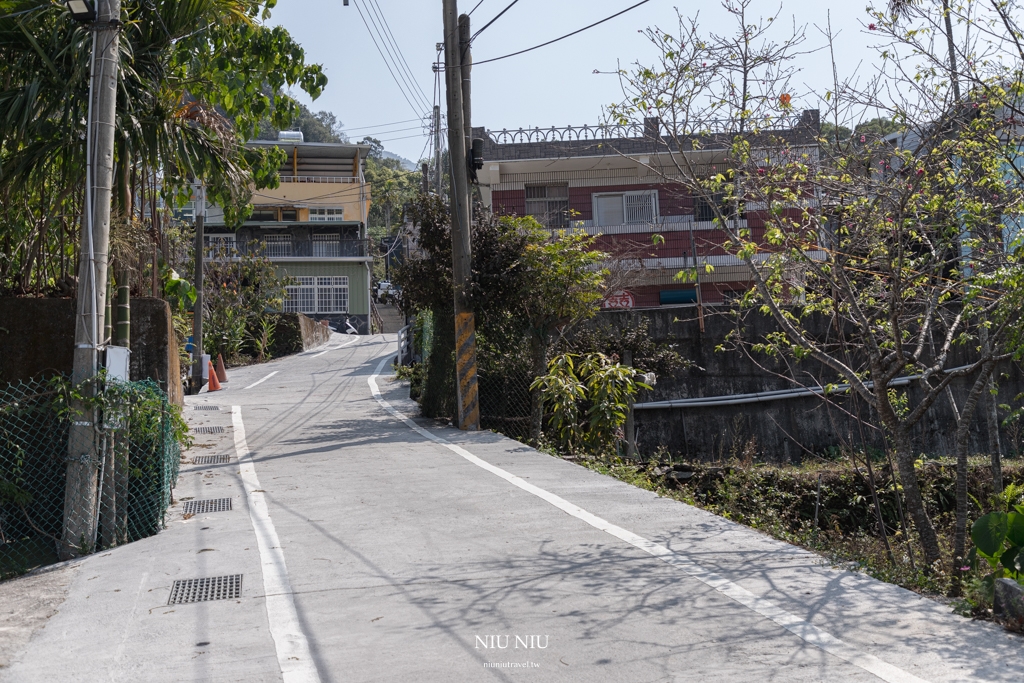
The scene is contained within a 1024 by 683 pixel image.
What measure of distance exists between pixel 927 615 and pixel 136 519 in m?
6.17

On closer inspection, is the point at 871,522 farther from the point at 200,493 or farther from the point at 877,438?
the point at 200,493

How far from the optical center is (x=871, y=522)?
1233 cm

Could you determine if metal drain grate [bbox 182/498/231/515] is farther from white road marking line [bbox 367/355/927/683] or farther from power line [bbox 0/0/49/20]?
power line [bbox 0/0/49/20]

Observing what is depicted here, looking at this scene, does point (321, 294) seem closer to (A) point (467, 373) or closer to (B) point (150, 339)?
(A) point (467, 373)

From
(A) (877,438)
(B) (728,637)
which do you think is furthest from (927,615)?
(A) (877,438)

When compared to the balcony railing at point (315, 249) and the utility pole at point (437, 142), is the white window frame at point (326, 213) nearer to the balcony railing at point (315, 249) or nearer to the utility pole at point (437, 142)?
the balcony railing at point (315, 249)

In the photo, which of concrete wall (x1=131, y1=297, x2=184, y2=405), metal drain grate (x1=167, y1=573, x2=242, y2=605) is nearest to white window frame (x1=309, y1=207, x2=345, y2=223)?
concrete wall (x1=131, y1=297, x2=184, y2=405)

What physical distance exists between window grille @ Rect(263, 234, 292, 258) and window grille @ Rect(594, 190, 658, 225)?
72.4 feet

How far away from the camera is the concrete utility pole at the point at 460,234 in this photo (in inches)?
531

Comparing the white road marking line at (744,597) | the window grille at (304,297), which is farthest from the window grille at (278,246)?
the white road marking line at (744,597)

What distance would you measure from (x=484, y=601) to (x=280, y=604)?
1.29 metres

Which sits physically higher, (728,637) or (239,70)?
(239,70)

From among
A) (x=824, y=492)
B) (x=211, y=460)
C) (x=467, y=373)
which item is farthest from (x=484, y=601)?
(x=824, y=492)

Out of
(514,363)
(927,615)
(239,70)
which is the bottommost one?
(927,615)
